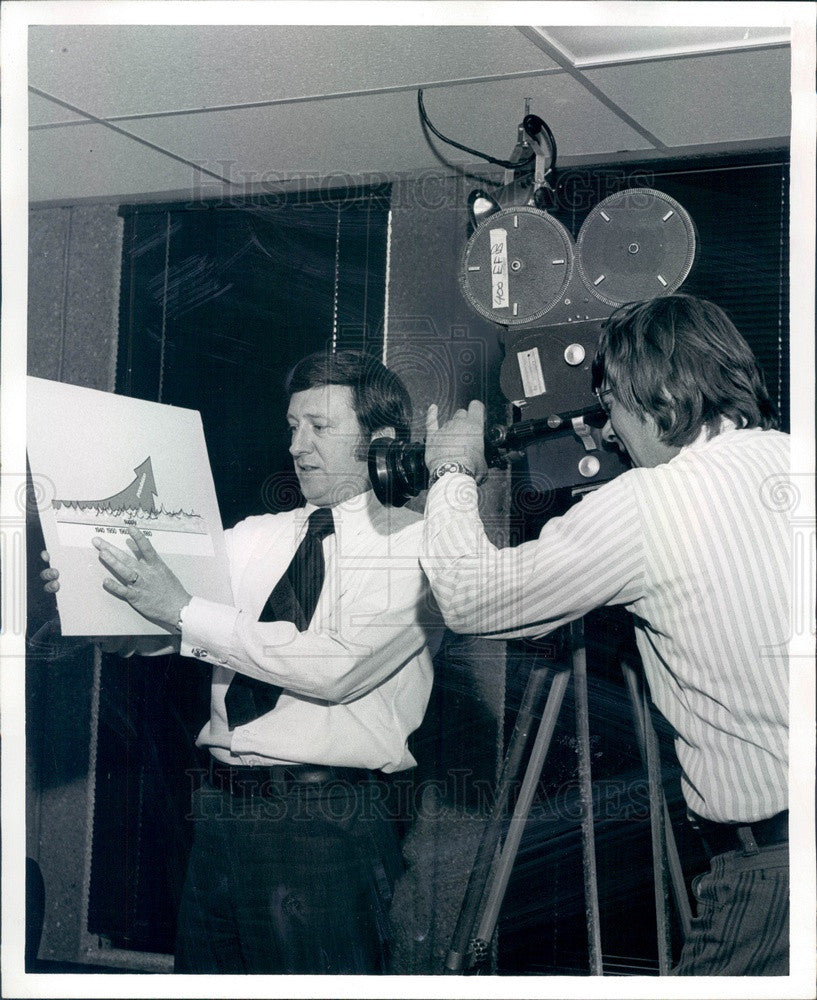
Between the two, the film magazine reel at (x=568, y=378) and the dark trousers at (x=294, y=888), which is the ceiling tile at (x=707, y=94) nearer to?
the film magazine reel at (x=568, y=378)

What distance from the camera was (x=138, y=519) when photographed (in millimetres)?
2041

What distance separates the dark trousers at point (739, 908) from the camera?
65.5 inches

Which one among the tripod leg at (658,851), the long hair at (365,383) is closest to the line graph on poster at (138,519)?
the long hair at (365,383)

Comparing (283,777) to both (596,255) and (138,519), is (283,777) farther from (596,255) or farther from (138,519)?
(596,255)

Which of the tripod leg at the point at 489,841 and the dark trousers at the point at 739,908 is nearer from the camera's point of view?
the dark trousers at the point at 739,908

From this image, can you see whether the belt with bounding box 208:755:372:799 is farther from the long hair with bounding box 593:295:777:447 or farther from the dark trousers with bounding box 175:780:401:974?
the long hair with bounding box 593:295:777:447

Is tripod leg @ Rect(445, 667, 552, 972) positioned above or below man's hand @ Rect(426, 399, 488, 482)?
below

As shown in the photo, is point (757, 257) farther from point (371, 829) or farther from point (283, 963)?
point (283, 963)

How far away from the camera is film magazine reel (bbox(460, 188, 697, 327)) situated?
6.59 ft

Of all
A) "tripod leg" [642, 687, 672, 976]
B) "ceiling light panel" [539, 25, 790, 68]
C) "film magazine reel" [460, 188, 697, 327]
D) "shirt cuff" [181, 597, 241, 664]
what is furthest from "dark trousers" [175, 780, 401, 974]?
"ceiling light panel" [539, 25, 790, 68]

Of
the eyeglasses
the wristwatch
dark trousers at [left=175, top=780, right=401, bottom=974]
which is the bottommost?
dark trousers at [left=175, top=780, right=401, bottom=974]

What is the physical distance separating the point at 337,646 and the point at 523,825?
1.78ft

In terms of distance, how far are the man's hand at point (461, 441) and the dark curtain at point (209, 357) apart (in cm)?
36

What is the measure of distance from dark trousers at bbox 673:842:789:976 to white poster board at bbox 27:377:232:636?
1126mm
